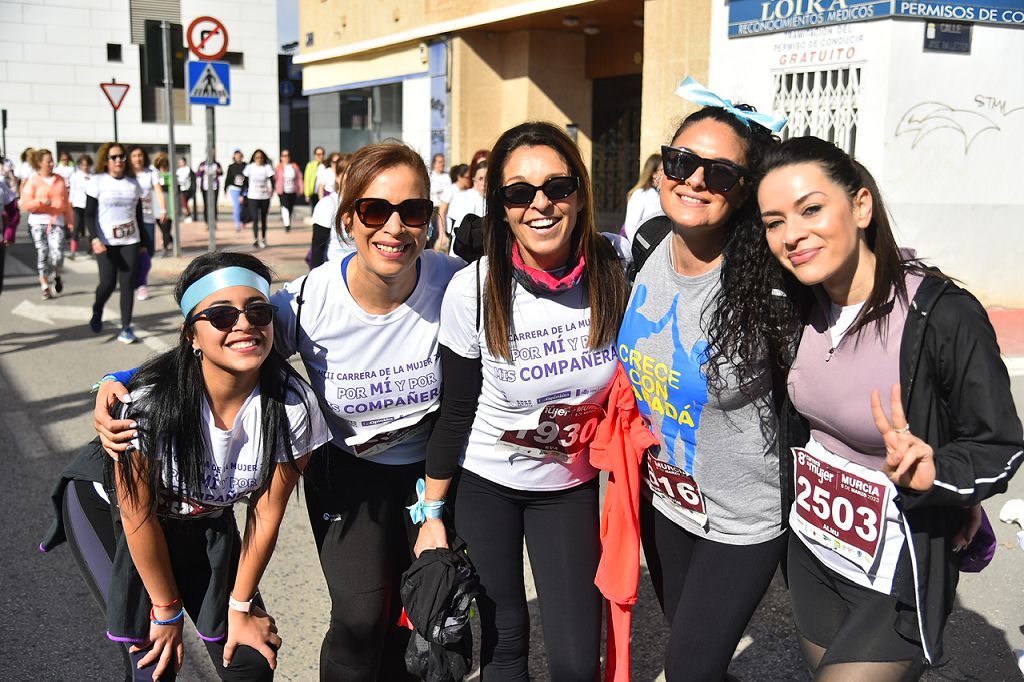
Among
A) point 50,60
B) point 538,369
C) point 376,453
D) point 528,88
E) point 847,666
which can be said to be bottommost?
point 847,666

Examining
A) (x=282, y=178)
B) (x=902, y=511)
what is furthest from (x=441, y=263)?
(x=282, y=178)

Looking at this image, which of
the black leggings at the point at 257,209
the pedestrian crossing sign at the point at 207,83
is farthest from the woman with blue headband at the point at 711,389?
the black leggings at the point at 257,209

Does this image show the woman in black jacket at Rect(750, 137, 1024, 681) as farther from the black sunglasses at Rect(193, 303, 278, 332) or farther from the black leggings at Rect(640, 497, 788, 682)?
the black sunglasses at Rect(193, 303, 278, 332)

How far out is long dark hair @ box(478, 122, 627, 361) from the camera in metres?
2.86

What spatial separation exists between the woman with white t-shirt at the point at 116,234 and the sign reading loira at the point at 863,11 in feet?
24.8

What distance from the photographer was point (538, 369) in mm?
2865

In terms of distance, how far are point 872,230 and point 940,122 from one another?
9232 mm

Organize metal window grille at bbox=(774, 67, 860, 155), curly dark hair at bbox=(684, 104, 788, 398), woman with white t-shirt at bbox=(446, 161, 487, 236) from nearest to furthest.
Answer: curly dark hair at bbox=(684, 104, 788, 398)
woman with white t-shirt at bbox=(446, 161, 487, 236)
metal window grille at bbox=(774, 67, 860, 155)

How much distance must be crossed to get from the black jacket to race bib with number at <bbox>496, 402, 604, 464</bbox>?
0.98 meters

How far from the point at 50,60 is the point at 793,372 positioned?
3977 centimetres

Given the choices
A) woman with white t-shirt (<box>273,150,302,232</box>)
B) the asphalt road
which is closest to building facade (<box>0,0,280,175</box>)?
woman with white t-shirt (<box>273,150,302,232</box>)

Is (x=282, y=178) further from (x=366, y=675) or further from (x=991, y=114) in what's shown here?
(x=366, y=675)

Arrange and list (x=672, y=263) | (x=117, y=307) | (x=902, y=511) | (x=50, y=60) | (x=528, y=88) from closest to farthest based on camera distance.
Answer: (x=902, y=511) < (x=672, y=263) < (x=117, y=307) < (x=528, y=88) < (x=50, y=60)

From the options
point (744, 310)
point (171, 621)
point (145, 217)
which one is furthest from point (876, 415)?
point (145, 217)
